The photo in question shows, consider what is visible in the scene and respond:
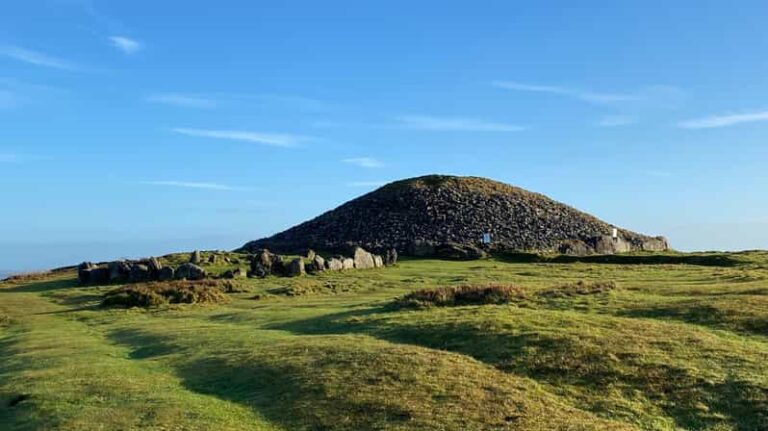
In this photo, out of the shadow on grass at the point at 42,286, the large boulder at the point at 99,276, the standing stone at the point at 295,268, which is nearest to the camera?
the shadow on grass at the point at 42,286

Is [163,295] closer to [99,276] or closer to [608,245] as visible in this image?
[99,276]

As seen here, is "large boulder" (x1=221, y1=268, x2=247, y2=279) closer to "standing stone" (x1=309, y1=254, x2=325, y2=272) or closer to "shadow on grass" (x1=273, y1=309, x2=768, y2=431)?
"standing stone" (x1=309, y1=254, x2=325, y2=272)

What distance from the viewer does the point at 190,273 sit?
51125 mm

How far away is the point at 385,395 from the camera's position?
54.6 ft

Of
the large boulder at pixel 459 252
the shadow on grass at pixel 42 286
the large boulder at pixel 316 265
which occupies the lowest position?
the shadow on grass at pixel 42 286

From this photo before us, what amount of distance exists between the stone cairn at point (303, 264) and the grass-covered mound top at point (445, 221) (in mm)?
11832

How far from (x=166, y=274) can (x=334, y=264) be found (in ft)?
41.6

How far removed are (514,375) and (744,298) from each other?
1337 cm

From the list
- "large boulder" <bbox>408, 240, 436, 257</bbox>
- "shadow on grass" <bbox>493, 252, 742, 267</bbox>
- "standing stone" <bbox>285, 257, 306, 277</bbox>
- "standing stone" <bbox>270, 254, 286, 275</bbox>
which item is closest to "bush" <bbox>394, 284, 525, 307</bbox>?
"standing stone" <bbox>285, 257, 306, 277</bbox>

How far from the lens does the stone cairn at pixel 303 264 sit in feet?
174

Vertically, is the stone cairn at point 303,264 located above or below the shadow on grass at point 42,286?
above

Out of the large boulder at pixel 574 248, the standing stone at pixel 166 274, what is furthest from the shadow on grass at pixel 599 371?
the large boulder at pixel 574 248

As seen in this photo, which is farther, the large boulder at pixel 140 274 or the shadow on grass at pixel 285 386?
the large boulder at pixel 140 274

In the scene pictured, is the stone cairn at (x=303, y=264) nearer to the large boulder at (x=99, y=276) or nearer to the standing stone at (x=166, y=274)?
the standing stone at (x=166, y=274)
